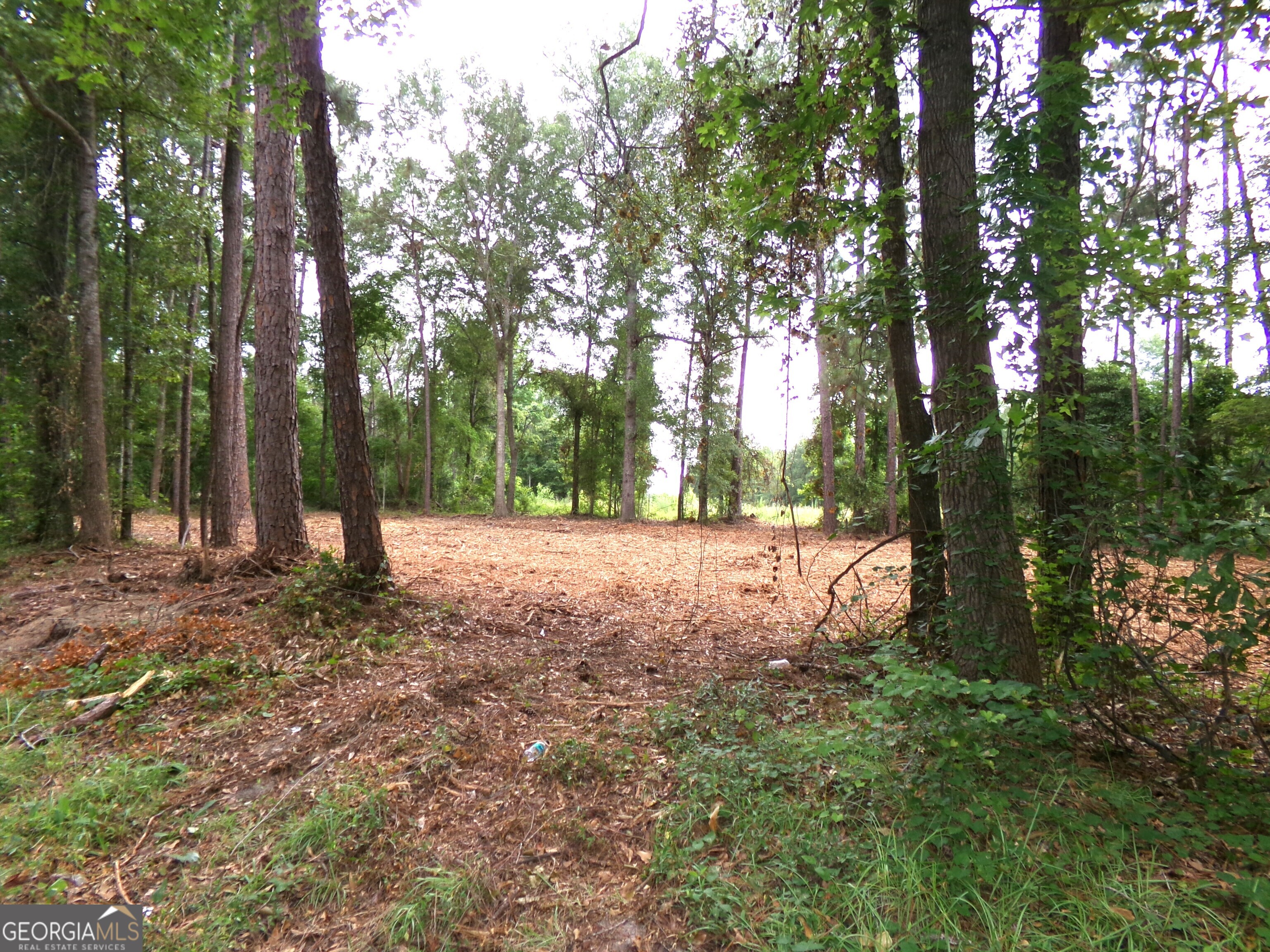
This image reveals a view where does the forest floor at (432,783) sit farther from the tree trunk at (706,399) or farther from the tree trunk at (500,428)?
the tree trunk at (500,428)

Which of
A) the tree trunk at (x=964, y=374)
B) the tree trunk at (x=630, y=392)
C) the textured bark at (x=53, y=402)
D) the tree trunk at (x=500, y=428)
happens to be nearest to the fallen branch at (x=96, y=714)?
the tree trunk at (x=964, y=374)

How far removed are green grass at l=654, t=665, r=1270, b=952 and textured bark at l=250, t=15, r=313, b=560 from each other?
4.78m

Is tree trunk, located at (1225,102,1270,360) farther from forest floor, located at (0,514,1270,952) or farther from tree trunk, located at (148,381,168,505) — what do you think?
tree trunk, located at (148,381,168,505)

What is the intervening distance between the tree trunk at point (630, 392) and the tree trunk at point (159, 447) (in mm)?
11786

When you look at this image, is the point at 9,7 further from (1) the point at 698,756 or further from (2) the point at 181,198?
(1) the point at 698,756

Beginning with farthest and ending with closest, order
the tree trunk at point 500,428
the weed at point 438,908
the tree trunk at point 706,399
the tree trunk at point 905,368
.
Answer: the tree trunk at point 500,428
the tree trunk at point 706,399
the tree trunk at point 905,368
the weed at point 438,908

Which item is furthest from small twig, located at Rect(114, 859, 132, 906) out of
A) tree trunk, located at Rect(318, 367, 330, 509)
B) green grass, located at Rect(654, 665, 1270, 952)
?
tree trunk, located at Rect(318, 367, 330, 509)

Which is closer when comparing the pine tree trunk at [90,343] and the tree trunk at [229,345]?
the tree trunk at [229,345]

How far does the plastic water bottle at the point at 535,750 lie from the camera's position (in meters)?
2.84

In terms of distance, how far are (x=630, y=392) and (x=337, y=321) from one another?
1304cm

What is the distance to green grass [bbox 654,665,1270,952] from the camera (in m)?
1.72

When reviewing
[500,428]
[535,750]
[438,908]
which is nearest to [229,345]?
[535,750]

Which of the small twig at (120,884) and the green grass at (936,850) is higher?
the green grass at (936,850)

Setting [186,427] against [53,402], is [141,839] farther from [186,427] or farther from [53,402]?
[186,427]
